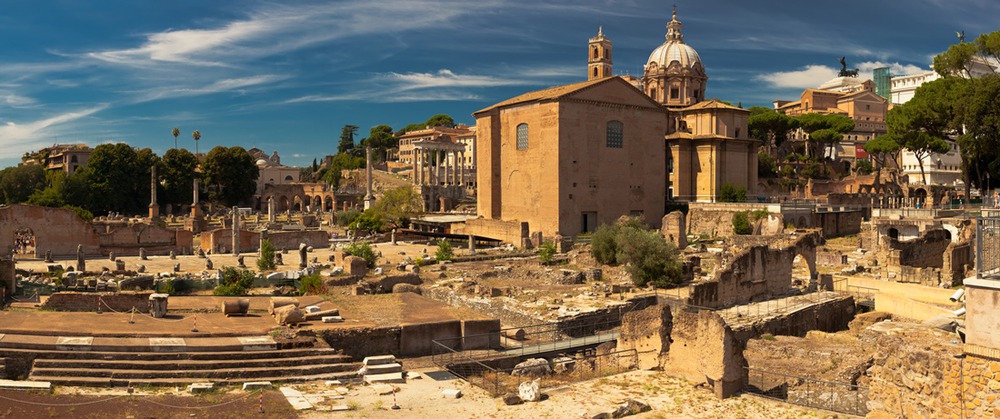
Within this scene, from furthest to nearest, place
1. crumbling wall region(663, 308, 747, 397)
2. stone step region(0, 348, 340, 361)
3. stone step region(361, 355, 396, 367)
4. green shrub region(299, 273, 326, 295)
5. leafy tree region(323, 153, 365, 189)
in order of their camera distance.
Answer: leafy tree region(323, 153, 365, 189) → green shrub region(299, 273, 326, 295) → stone step region(361, 355, 396, 367) → stone step region(0, 348, 340, 361) → crumbling wall region(663, 308, 747, 397)

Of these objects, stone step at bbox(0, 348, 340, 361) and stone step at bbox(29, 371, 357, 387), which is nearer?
stone step at bbox(29, 371, 357, 387)

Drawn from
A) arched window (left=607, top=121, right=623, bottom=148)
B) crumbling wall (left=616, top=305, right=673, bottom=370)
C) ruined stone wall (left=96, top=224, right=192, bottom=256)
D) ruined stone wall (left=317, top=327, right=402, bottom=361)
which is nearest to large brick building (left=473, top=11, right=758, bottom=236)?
arched window (left=607, top=121, right=623, bottom=148)

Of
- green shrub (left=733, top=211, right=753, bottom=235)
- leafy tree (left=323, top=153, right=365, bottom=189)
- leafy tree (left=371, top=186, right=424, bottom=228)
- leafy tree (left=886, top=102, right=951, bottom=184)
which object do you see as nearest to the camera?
leafy tree (left=886, top=102, right=951, bottom=184)

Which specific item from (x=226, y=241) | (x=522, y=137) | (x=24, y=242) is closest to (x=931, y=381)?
(x=226, y=241)

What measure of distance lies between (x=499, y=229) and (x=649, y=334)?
30.5 metres

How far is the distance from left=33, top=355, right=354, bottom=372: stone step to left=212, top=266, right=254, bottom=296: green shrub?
9.36 m

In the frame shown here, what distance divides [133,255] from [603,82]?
27827 millimetres

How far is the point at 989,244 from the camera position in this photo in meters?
9.62

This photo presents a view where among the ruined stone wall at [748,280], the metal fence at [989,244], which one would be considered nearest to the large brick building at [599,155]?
the ruined stone wall at [748,280]

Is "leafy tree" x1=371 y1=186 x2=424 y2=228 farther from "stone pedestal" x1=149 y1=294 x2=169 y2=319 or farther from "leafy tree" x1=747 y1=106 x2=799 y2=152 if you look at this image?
"leafy tree" x1=747 y1=106 x2=799 y2=152

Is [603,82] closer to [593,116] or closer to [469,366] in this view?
[593,116]

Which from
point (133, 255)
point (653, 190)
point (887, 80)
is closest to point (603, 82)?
point (653, 190)

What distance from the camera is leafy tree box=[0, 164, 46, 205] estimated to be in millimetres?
72000

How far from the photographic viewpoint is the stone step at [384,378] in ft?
45.9
